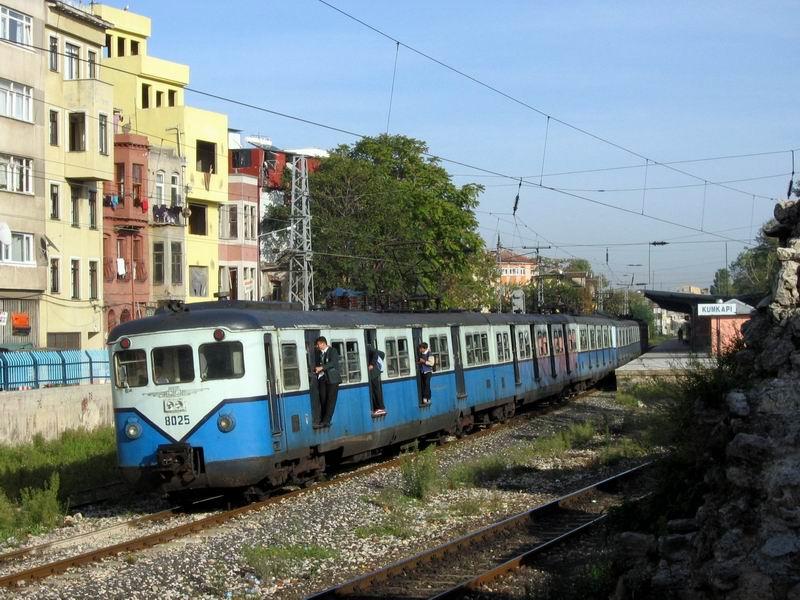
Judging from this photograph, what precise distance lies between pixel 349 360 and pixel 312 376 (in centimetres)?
149

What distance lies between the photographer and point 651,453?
1933 centimetres

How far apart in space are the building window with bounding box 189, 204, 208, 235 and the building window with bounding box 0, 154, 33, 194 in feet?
40.3

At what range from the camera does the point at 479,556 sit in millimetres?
11742

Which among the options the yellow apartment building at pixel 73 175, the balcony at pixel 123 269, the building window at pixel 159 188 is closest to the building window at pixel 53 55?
the yellow apartment building at pixel 73 175

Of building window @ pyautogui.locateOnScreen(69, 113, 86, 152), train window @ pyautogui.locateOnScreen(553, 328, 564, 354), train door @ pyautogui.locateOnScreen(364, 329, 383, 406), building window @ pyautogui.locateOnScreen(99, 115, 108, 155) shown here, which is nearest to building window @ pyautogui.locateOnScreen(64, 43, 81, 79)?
building window @ pyautogui.locateOnScreen(69, 113, 86, 152)

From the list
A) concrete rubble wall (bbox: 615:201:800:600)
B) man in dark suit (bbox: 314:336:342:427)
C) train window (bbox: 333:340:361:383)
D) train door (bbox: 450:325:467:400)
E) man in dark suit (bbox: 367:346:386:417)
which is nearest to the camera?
concrete rubble wall (bbox: 615:201:800:600)

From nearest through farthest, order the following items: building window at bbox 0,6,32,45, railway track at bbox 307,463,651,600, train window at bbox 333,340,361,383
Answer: railway track at bbox 307,463,651,600 < train window at bbox 333,340,361,383 < building window at bbox 0,6,32,45

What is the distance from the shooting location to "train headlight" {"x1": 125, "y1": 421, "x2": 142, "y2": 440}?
47.5 ft

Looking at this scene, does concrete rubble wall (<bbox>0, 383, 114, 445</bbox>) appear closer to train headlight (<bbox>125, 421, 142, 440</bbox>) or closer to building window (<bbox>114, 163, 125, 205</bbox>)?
train headlight (<bbox>125, 421, 142, 440</bbox>)

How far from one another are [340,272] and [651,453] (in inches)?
1478

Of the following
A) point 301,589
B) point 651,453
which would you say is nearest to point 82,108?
point 651,453

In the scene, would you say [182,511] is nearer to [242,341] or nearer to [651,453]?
[242,341]

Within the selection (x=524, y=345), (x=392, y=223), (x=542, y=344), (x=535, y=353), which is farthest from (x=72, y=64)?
(x=524, y=345)

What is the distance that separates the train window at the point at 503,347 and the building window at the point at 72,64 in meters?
22.8
